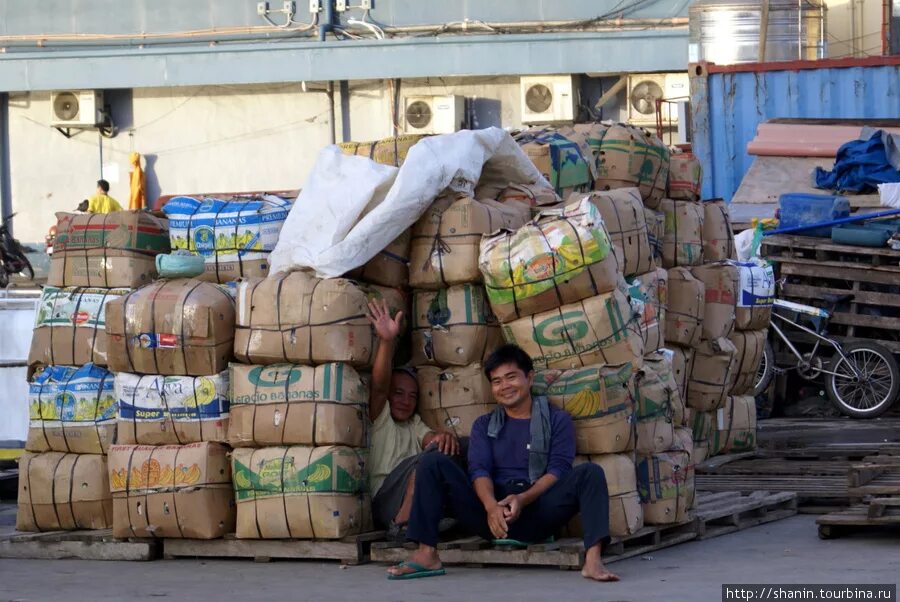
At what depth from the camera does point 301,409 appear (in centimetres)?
676

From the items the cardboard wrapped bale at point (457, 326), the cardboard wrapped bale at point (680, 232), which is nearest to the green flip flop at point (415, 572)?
the cardboard wrapped bale at point (457, 326)

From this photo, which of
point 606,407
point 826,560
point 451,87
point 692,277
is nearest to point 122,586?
point 606,407

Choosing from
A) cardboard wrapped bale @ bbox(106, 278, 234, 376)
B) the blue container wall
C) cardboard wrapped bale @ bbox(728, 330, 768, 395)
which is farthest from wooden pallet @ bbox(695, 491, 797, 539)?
the blue container wall

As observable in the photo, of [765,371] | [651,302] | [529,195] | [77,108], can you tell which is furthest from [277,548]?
[77,108]

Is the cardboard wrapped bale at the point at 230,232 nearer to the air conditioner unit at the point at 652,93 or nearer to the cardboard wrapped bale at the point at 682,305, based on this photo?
the cardboard wrapped bale at the point at 682,305

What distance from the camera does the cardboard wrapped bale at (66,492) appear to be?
296 inches

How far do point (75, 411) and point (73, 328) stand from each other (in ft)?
1.43

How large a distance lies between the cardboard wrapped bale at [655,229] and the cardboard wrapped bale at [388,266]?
5.86 ft

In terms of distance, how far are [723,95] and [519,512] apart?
12.5m

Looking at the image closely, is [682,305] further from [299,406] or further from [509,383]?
[299,406]

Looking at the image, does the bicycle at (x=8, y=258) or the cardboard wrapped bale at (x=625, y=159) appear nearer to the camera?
the cardboard wrapped bale at (x=625, y=159)

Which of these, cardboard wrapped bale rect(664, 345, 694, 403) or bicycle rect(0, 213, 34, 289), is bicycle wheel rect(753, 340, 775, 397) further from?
bicycle rect(0, 213, 34, 289)

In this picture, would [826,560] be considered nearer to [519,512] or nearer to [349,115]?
[519,512]

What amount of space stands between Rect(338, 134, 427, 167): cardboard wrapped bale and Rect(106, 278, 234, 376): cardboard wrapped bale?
1.23m
